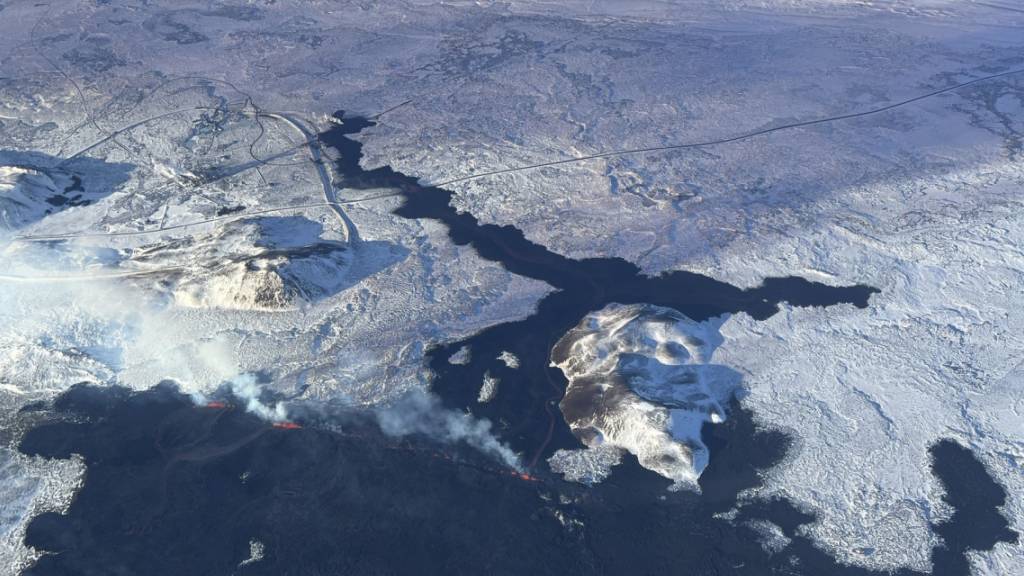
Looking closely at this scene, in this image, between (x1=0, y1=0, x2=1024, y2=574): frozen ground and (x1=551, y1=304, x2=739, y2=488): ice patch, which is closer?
(x1=551, y1=304, x2=739, y2=488): ice patch

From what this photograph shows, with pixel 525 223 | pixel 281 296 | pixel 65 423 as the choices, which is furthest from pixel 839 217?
pixel 65 423

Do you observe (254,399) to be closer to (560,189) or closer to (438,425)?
(438,425)

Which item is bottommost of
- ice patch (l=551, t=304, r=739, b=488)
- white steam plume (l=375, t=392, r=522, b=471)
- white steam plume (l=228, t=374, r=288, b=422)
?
white steam plume (l=228, t=374, r=288, b=422)

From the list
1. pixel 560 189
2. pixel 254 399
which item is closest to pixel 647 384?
pixel 254 399

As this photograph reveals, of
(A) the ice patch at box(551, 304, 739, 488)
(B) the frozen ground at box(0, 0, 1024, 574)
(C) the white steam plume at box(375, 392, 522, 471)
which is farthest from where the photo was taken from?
(B) the frozen ground at box(0, 0, 1024, 574)

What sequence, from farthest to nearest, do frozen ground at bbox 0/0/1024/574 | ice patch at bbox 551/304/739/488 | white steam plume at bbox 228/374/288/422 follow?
frozen ground at bbox 0/0/1024/574 < white steam plume at bbox 228/374/288/422 < ice patch at bbox 551/304/739/488

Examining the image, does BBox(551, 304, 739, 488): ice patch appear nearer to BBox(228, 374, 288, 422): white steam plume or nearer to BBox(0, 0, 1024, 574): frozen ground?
BBox(0, 0, 1024, 574): frozen ground

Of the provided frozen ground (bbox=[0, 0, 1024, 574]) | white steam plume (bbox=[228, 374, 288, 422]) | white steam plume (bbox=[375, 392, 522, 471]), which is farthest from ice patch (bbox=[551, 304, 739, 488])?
white steam plume (bbox=[228, 374, 288, 422])

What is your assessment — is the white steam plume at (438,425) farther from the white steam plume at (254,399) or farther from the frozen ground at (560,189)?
the white steam plume at (254,399)

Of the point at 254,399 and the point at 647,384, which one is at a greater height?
the point at 647,384
